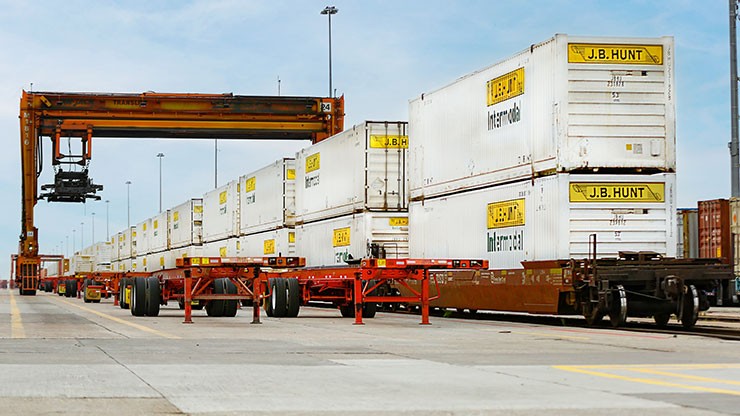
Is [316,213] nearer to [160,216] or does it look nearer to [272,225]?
[272,225]

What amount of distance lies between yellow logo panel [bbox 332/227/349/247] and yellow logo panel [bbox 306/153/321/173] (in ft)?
10.00

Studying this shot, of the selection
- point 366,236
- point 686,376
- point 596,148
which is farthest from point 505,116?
point 686,376

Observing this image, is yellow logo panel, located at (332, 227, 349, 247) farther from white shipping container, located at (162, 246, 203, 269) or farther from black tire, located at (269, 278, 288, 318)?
white shipping container, located at (162, 246, 203, 269)

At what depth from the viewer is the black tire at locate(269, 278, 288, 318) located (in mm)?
23594

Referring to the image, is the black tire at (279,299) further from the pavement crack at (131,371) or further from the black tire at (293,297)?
the pavement crack at (131,371)

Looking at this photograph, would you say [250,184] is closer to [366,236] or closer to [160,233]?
[366,236]

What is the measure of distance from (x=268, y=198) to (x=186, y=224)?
15.7m

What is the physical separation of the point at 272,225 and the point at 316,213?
4403 millimetres

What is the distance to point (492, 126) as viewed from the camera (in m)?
21.7

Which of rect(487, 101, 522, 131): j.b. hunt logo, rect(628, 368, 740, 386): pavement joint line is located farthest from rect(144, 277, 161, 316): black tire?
rect(628, 368, 740, 386): pavement joint line

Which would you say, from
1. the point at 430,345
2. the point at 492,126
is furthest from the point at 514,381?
the point at 492,126

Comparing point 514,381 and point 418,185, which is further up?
point 418,185

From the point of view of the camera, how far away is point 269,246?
3688 cm

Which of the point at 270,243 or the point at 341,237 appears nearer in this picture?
the point at 341,237
